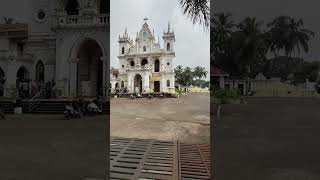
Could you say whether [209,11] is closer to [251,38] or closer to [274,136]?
[274,136]

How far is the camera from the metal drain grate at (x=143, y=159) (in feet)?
8.31

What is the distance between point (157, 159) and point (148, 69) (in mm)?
1027

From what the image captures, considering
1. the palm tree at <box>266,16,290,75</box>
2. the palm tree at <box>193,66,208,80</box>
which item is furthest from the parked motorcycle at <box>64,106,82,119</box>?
the palm tree at <box>266,16,290,75</box>

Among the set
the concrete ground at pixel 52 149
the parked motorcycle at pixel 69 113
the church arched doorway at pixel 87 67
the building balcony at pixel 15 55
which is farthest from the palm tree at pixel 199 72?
the building balcony at pixel 15 55

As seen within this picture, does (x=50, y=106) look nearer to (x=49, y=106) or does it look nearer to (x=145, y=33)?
(x=49, y=106)

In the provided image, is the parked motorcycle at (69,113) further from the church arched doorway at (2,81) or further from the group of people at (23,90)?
the church arched doorway at (2,81)

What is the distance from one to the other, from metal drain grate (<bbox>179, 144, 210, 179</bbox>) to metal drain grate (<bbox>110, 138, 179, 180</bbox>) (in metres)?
0.06

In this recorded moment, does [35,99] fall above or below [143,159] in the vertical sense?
above

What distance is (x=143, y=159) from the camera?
9.55 feet

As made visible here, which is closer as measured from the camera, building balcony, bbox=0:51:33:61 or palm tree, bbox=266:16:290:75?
building balcony, bbox=0:51:33:61

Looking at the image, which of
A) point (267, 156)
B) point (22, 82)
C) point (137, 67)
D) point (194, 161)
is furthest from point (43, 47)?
point (137, 67)

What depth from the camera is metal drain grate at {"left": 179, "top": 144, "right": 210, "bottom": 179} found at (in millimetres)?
2633

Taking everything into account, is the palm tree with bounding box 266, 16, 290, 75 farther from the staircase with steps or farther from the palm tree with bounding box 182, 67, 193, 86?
the palm tree with bounding box 182, 67, 193, 86

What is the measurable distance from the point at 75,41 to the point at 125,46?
7379 millimetres
